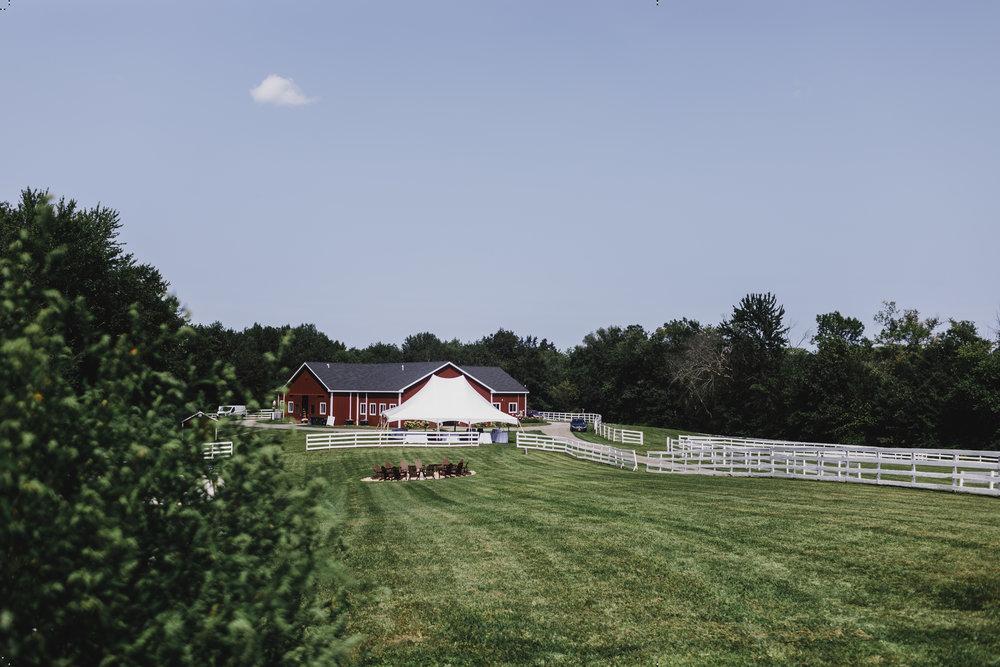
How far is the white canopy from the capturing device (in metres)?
40.4

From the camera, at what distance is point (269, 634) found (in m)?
5.55

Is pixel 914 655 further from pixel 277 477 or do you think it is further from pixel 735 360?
pixel 735 360

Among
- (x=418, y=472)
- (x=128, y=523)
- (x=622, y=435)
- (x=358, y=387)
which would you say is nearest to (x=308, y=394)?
(x=358, y=387)

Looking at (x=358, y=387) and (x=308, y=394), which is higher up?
(x=358, y=387)

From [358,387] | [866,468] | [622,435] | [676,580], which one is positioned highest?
[358,387]

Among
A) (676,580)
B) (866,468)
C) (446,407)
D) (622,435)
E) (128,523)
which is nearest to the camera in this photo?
(128,523)

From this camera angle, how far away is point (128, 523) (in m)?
4.91

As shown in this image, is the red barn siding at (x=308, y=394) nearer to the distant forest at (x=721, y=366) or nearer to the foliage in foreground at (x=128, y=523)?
the distant forest at (x=721, y=366)

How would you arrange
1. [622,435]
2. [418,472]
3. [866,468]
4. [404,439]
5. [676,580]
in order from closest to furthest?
[676,580]
[418,472]
[866,468]
[404,439]
[622,435]

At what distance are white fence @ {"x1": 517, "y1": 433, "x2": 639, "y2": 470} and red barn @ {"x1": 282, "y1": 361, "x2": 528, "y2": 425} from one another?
74.2ft

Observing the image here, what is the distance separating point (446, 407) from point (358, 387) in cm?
3203

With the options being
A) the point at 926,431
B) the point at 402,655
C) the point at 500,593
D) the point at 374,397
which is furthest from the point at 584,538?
the point at 374,397

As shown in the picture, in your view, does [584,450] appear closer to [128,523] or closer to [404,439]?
[404,439]

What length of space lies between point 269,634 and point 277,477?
1.06 m
